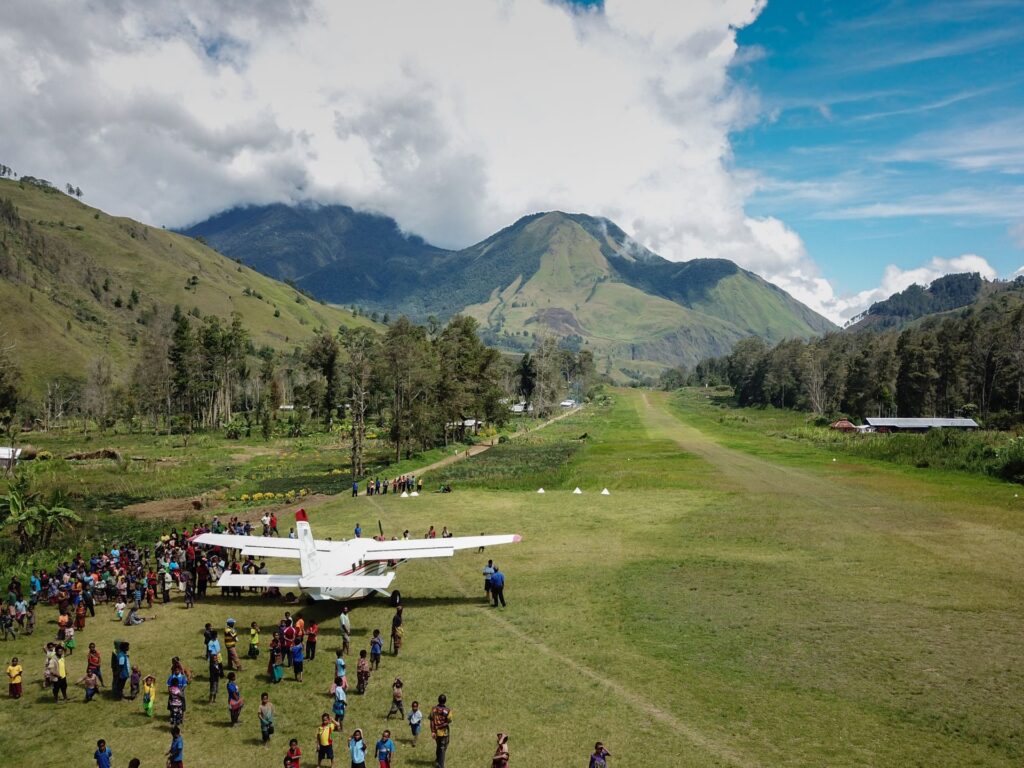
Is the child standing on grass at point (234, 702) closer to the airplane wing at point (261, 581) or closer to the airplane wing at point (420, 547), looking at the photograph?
the airplane wing at point (261, 581)

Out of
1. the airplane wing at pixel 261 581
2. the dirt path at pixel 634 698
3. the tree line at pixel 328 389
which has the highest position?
the tree line at pixel 328 389

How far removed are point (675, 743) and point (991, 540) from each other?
31.3 metres

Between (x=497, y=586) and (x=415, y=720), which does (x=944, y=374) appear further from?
(x=415, y=720)

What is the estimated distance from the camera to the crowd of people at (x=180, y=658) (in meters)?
16.3

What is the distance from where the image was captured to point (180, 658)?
22.8 meters

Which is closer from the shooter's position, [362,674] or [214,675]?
[214,675]

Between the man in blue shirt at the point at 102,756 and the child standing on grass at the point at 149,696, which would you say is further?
the child standing on grass at the point at 149,696

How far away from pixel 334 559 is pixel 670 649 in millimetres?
14898

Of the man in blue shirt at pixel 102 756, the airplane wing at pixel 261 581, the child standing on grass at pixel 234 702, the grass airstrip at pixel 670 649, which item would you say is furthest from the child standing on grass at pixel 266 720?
the airplane wing at pixel 261 581

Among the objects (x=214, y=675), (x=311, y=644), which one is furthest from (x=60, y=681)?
(x=311, y=644)

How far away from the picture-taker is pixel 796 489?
54.9 metres

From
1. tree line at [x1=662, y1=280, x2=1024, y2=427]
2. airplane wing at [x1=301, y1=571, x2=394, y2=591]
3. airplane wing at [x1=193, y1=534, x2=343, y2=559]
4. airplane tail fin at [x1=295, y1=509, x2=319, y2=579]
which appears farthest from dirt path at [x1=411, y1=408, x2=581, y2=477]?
tree line at [x1=662, y1=280, x2=1024, y2=427]

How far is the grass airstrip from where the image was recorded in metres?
17.4

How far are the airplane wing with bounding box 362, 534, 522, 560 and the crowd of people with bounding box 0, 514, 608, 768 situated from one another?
2635 mm
